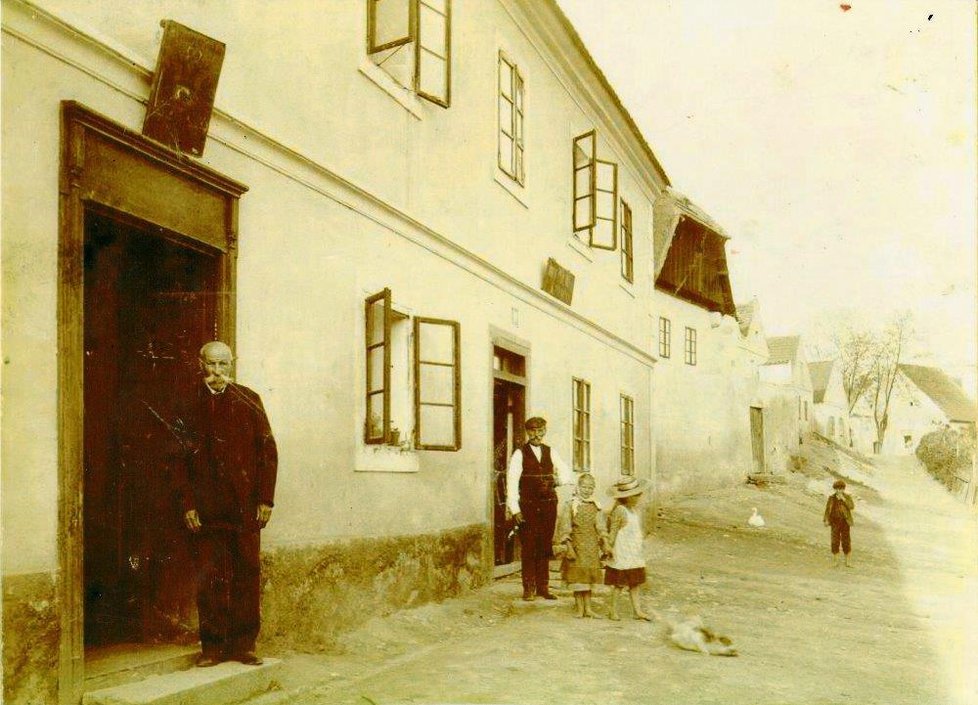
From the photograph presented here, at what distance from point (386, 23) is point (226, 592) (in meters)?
4.46

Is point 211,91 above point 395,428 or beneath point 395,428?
above

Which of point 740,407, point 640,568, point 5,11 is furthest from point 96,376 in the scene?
point 740,407

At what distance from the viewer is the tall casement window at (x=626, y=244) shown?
14594 mm

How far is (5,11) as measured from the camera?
3.67 meters

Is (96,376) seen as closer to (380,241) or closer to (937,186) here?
(380,241)

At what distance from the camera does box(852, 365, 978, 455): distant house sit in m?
53.9

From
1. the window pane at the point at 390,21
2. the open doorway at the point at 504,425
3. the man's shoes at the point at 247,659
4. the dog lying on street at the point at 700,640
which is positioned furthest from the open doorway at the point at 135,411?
the open doorway at the point at 504,425

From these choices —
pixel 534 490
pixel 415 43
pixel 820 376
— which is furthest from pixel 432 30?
pixel 820 376

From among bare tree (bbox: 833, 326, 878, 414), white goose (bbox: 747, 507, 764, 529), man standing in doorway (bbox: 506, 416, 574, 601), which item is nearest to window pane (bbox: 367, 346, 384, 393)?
man standing in doorway (bbox: 506, 416, 574, 601)

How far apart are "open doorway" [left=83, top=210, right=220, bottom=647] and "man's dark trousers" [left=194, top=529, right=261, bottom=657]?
1.23ft

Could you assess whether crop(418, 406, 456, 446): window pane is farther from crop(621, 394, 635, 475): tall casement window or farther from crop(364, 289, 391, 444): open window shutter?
crop(621, 394, 635, 475): tall casement window

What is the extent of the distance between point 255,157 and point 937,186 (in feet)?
13.5

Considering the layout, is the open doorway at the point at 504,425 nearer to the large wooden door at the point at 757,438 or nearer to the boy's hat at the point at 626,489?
the boy's hat at the point at 626,489

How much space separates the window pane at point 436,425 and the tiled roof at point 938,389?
5218 centimetres
